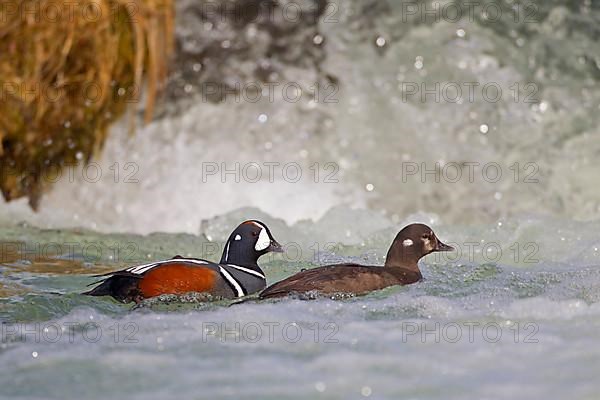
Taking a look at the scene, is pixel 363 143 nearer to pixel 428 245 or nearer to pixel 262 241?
pixel 428 245

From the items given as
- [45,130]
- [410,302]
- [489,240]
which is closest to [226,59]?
[45,130]

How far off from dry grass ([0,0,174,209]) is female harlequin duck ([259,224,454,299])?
3.40m

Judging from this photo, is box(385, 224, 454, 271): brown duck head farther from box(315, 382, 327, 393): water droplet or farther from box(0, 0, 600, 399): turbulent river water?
box(315, 382, 327, 393): water droplet

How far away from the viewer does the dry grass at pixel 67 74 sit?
28.0ft

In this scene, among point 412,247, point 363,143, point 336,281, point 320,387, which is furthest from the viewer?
point 363,143

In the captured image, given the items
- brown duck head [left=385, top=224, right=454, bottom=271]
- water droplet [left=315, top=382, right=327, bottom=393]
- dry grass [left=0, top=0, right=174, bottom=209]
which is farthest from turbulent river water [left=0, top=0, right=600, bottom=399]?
water droplet [left=315, top=382, right=327, bottom=393]

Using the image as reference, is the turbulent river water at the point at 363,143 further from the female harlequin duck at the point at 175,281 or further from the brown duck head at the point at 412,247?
the female harlequin duck at the point at 175,281

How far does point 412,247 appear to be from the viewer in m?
6.31

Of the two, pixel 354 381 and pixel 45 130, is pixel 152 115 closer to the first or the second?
pixel 45 130

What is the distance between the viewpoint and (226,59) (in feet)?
32.5

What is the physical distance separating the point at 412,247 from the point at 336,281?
773 mm

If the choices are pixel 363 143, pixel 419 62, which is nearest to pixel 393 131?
pixel 363 143

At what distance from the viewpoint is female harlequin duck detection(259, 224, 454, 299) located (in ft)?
18.5

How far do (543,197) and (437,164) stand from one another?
920 millimetres
